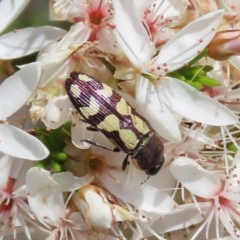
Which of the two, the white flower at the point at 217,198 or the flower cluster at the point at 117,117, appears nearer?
the flower cluster at the point at 117,117

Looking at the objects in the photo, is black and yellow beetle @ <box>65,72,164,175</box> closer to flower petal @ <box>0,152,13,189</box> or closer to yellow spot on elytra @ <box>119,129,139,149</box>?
yellow spot on elytra @ <box>119,129,139,149</box>

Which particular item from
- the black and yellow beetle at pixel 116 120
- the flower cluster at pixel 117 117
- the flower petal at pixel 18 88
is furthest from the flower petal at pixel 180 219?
the flower petal at pixel 18 88

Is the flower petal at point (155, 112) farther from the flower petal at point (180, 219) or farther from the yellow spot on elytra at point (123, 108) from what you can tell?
the flower petal at point (180, 219)

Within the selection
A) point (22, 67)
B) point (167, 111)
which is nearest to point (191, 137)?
point (167, 111)

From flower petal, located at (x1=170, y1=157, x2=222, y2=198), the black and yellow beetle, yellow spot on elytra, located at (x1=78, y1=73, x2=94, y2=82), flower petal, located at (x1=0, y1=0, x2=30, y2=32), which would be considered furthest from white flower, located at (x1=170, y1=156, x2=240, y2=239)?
flower petal, located at (x1=0, y1=0, x2=30, y2=32)

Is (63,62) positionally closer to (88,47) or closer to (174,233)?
(88,47)

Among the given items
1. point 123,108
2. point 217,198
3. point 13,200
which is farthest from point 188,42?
point 13,200

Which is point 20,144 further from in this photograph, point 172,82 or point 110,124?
point 172,82
